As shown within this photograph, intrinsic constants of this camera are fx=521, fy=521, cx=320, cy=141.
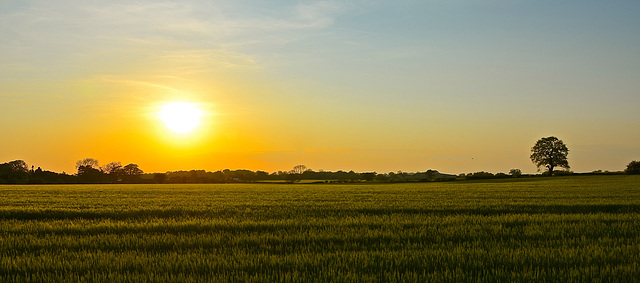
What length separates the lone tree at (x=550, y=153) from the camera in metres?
121

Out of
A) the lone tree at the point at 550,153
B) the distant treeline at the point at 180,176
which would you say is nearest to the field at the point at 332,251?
the distant treeline at the point at 180,176

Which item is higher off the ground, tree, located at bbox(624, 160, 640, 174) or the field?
tree, located at bbox(624, 160, 640, 174)

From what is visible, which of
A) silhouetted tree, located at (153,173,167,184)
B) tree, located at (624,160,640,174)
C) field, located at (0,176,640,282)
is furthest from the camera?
silhouetted tree, located at (153,173,167,184)

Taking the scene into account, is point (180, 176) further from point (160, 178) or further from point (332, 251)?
Answer: point (332, 251)

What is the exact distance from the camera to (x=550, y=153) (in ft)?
403

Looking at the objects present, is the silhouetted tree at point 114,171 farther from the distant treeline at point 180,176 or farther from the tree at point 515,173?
the tree at point 515,173

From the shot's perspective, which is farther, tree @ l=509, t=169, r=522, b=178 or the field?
tree @ l=509, t=169, r=522, b=178

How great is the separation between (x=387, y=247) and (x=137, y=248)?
229 inches

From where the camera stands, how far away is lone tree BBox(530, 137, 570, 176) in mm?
A: 121312

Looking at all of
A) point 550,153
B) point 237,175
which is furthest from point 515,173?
point 237,175

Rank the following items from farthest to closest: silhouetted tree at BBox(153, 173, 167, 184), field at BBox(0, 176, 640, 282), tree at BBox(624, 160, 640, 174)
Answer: silhouetted tree at BBox(153, 173, 167, 184)
tree at BBox(624, 160, 640, 174)
field at BBox(0, 176, 640, 282)

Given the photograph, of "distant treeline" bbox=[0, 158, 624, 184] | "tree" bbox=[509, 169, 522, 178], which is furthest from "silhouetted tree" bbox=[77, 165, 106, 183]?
"tree" bbox=[509, 169, 522, 178]

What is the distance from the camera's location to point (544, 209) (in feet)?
82.1

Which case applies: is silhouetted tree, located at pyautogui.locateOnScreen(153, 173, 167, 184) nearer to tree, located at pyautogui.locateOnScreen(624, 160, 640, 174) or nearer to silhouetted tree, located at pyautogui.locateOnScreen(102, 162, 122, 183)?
silhouetted tree, located at pyautogui.locateOnScreen(102, 162, 122, 183)
